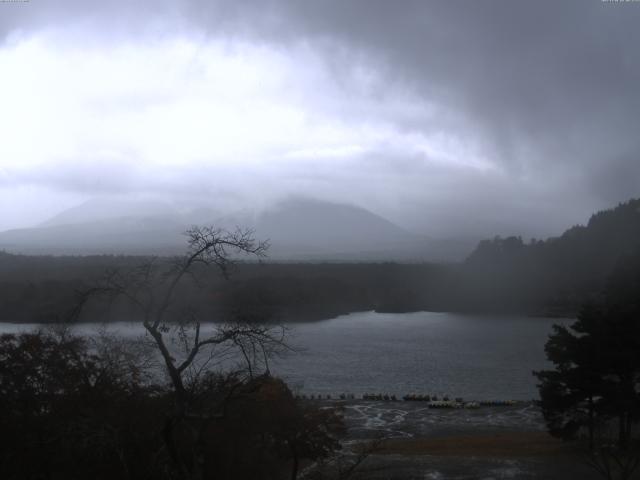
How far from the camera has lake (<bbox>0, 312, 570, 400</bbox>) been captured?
1589 cm

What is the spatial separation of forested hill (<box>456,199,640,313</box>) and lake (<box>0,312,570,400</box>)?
27.4ft

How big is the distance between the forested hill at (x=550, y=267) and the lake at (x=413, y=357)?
8352 mm

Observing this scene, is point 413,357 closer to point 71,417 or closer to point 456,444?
point 456,444

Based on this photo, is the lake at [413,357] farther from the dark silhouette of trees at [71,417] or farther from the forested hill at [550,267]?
the forested hill at [550,267]

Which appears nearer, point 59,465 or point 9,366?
point 59,465

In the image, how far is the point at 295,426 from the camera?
561 centimetres

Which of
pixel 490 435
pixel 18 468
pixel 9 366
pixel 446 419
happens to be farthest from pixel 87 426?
pixel 446 419

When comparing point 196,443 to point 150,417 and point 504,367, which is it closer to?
point 150,417

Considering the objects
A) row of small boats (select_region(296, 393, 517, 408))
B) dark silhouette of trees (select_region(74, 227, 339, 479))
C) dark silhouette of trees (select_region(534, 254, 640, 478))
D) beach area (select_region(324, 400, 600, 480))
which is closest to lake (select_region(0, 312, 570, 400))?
row of small boats (select_region(296, 393, 517, 408))

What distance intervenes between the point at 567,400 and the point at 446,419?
13.7ft

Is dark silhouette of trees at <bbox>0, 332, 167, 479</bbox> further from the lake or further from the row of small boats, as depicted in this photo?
the row of small boats

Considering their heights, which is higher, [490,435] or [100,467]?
[100,467]

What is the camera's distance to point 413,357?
841 inches

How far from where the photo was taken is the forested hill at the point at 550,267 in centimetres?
4106
